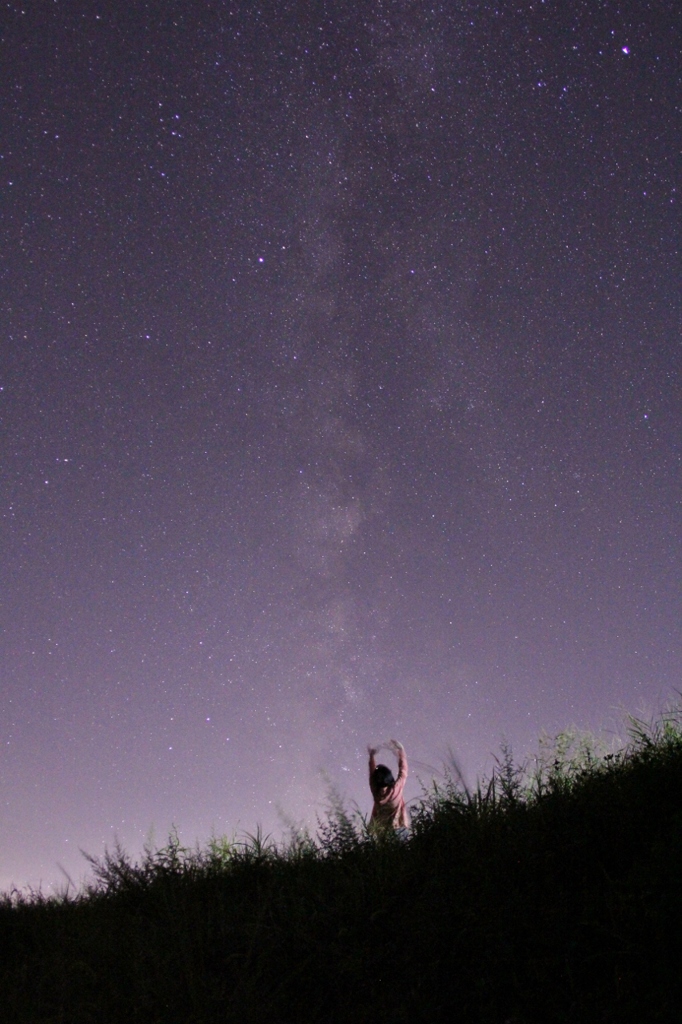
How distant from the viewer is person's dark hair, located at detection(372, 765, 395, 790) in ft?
32.7

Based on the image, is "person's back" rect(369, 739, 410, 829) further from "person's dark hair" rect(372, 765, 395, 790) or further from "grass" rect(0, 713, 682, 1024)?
"grass" rect(0, 713, 682, 1024)

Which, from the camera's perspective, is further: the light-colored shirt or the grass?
the light-colored shirt

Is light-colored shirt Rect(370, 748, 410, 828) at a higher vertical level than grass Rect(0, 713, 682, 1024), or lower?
higher

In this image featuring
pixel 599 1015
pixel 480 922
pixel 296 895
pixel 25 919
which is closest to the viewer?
pixel 599 1015

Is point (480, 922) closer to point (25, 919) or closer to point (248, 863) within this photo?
point (248, 863)

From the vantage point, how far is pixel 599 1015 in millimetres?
3932

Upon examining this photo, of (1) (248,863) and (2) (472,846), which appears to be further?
(1) (248,863)

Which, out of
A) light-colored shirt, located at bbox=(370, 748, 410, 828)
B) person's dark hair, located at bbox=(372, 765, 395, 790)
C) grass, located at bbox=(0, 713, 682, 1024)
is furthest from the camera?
person's dark hair, located at bbox=(372, 765, 395, 790)

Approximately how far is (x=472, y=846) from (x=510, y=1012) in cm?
158

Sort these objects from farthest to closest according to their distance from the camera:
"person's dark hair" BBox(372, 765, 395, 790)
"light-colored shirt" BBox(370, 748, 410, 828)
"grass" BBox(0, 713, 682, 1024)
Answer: "person's dark hair" BBox(372, 765, 395, 790) → "light-colored shirt" BBox(370, 748, 410, 828) → "grass" BBox(0, 713, 682, 1024)

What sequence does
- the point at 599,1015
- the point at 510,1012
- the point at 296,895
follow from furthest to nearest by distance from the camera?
the point at 296,895, the point at 510,1012, the point at 599,1015

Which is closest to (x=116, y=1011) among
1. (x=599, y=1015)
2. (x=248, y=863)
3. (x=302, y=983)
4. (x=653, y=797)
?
(x=302, y=983)

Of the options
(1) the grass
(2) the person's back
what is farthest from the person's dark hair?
(1) the grass

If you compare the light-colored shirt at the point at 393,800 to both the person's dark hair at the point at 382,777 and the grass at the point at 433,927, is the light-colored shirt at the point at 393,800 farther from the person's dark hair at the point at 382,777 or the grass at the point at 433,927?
the grass at the point at 433,927
